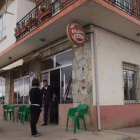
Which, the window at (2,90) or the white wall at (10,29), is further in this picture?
the window at (2,90)

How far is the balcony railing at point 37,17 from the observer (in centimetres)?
751

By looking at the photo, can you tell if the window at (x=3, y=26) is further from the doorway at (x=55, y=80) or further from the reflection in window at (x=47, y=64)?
the doorway at (x=55, y=80)

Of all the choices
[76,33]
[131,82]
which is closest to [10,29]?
[76,33]

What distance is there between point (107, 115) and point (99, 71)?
1.60m

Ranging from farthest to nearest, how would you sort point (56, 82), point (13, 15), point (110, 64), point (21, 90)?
point (21, 90)
point (13, 15)
point (56, 82)
point (110, 64)

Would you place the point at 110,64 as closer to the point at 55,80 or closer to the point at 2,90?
the point at 55,80

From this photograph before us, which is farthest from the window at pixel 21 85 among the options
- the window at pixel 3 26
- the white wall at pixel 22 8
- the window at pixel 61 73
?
the white wall at pixel 22 8

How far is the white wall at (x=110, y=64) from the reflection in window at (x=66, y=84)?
1.47 metres

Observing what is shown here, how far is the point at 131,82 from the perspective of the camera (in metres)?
8.59

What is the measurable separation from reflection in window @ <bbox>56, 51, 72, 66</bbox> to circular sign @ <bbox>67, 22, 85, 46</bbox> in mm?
1434

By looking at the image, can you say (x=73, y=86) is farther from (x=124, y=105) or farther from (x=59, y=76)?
(x=124, y=105)

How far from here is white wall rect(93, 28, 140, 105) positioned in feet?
22.7

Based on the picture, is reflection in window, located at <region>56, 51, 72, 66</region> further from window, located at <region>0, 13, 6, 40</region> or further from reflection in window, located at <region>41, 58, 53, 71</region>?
window, located at <region>0, 13, 6, 40</region>

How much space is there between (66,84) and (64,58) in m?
1.14
